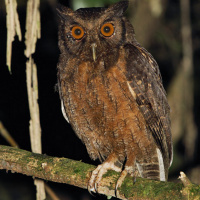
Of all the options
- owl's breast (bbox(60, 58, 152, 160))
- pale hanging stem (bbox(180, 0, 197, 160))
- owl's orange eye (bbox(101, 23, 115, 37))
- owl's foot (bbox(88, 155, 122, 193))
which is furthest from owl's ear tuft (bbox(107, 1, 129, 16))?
pale hanging stem (bbox(180, 0, 197, 160))

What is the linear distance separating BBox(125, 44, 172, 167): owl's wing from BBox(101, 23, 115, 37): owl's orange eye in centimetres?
19

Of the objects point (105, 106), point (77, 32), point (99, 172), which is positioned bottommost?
point (99, 172)

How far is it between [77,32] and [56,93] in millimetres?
2107

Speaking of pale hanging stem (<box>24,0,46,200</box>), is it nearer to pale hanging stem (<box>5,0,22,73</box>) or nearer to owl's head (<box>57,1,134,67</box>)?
pale hanging stem (<box>5,0,22,73</box>)

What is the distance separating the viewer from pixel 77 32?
317 cm

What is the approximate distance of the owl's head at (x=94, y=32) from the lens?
10.2ft

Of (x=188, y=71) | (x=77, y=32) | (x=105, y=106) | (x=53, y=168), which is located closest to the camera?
(x=53, y=168)

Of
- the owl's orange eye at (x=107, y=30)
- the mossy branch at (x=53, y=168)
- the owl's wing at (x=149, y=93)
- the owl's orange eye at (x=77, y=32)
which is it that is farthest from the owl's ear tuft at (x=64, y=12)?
the mossy branch at (x=53, y=168)

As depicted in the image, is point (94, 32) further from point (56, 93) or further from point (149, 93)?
point (56, 93)

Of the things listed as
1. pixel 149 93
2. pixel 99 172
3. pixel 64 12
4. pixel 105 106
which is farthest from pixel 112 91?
pixel 64 12

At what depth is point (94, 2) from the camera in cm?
281

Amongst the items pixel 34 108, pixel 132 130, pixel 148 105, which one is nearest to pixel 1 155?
pixel 34 108

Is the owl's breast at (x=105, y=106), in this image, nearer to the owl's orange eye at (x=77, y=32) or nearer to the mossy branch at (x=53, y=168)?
the owl's orange eye at (x=77, y=32)

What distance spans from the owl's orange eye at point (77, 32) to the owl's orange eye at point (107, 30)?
18 cm
